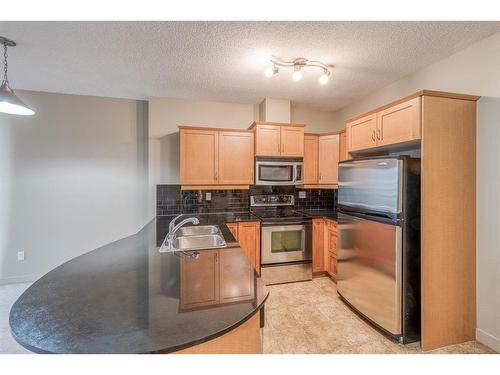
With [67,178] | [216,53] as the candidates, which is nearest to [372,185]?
[216,53]

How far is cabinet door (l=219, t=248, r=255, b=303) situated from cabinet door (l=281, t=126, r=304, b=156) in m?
2.05

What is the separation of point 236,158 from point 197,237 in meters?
1.38

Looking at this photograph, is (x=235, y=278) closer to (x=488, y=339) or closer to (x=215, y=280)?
(x=215, y=280)

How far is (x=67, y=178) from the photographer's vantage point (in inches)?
126

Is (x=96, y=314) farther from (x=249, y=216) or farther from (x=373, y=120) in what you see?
(x=373, y=120)

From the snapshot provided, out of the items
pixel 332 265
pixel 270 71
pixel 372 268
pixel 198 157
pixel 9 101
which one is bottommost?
pixel 332 265

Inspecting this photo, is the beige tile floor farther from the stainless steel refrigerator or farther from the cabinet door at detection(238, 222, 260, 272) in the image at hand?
the cabinet door at detection(238, 222, 260, 272)

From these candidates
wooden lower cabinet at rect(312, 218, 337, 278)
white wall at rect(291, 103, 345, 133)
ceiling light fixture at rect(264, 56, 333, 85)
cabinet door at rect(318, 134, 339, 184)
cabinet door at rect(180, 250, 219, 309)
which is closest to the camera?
cabinet door at rect(180, 250, 219, 309)

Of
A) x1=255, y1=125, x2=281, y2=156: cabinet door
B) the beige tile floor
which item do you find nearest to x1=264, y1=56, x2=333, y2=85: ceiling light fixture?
x1=255, y1=125, x2=281, y2=156: cabinet door

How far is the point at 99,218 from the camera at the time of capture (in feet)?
10.8

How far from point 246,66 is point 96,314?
7.90 ft

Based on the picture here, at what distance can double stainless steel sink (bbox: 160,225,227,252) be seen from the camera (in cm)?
207

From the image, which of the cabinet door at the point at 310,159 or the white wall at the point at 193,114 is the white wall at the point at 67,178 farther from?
the cabinet door at the point at 310,159
